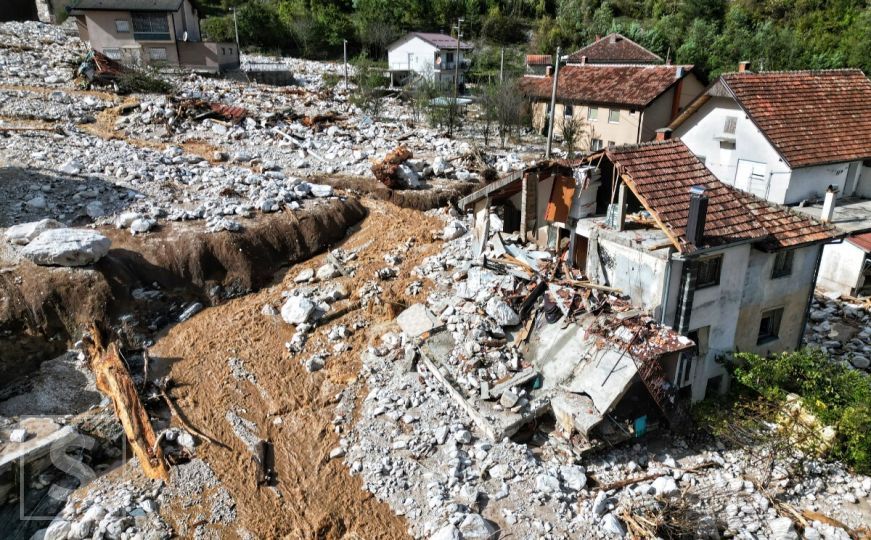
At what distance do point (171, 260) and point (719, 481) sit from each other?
15.0 m

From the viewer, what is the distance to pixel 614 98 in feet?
103

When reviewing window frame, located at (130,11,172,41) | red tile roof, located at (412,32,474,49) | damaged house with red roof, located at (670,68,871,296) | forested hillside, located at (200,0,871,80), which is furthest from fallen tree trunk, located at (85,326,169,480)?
forested hillside, located at (200,0,871,80)

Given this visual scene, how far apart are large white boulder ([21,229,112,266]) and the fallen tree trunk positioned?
202 cm

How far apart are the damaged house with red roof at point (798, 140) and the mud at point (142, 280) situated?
50.4 feet

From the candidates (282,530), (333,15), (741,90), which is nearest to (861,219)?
(741,90)

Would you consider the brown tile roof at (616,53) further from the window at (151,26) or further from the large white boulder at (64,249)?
the large white boulder at (64,249)

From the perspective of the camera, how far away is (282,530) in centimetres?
1071

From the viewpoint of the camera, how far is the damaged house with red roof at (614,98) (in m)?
30.3

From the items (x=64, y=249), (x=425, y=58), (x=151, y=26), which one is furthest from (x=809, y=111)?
(x=151, y=26)

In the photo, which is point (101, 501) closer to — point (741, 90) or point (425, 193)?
point (425, 193)

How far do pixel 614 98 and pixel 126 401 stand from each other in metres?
27.2

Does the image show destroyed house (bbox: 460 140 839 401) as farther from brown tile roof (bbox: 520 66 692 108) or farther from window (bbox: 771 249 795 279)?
brown tile roof (bbox: 520 66 692 108)

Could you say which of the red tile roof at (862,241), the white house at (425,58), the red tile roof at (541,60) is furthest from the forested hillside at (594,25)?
the red tile roof at (862,241)

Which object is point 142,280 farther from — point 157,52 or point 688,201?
point 157,52
